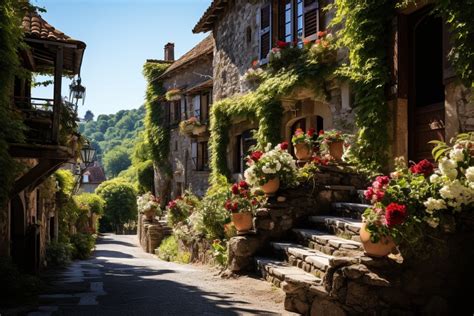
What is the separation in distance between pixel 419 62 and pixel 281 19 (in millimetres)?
4806

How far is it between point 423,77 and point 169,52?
68.2 feet

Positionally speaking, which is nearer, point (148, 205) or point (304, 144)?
point (304, 144)

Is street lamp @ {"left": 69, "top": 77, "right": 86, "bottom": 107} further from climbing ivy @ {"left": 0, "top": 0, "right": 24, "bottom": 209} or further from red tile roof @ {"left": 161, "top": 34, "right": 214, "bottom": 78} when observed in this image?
red tile roof @ {"left": 161, "top": 34, "right": 214, "bottom": 78}

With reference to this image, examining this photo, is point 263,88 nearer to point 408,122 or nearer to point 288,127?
point 288,127

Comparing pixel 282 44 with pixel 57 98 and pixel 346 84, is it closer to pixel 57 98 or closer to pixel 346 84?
pixel 346 84

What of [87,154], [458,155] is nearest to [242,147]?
[87,154]

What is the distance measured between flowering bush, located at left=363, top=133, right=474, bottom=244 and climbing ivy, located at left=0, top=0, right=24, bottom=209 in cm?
543

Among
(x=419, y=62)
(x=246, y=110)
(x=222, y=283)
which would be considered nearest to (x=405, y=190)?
(x=222, y=283)

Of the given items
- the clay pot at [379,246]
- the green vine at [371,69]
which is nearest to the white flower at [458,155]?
the clay pot at [379,246]

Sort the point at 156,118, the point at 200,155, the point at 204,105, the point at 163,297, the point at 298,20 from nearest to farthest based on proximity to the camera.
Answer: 1. the point at 163,297
2. the point at 298,20
3. the point at 204,105
4. the point at 200,155
5. the point at 156,118

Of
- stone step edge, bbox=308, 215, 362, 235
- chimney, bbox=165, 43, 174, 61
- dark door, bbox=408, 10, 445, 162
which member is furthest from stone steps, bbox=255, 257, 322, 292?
chimney, bbox=165, 43, 174, 61

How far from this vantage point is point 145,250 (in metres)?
20.8

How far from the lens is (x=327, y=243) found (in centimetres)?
636

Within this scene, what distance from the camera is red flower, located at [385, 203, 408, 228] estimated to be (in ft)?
14.9
